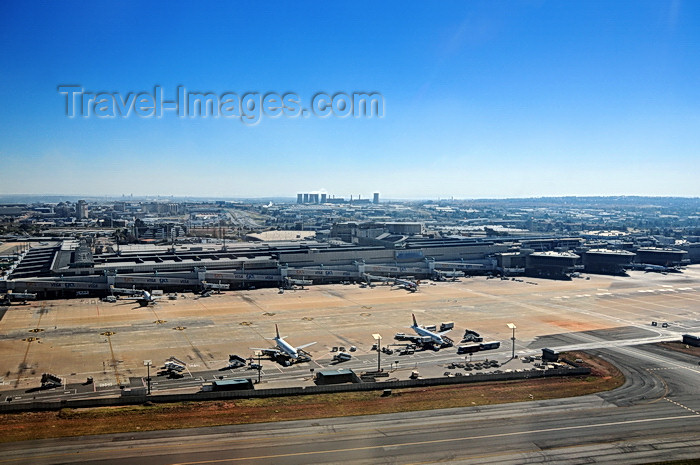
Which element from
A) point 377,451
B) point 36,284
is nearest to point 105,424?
point 377,451

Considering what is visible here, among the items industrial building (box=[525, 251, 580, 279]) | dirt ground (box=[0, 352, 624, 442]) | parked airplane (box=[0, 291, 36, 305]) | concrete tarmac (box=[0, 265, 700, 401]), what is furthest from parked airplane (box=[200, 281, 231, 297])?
industrial building (box=[525, 251, 580, 279])

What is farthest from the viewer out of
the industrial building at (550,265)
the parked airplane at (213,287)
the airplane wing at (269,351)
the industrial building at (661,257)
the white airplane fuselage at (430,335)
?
the industrial building at (661,257)

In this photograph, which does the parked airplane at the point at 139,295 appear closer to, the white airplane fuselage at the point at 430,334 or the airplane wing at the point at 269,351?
the airplane wing at the point at 269,351

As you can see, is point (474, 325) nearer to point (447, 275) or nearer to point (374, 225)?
point (447, 275)

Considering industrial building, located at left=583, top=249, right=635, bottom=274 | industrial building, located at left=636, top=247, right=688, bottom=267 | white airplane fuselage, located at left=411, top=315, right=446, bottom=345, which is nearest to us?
white airplane fuselage, located at left=411, top=315, right=446, bottom=345

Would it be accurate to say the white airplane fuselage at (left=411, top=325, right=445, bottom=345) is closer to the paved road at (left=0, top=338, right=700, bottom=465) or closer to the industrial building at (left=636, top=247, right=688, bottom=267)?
the paved road at (left=0, top=338, right=700, bottom=465)

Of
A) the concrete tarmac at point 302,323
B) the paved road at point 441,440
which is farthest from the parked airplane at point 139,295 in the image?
the paved road at point 441,440
